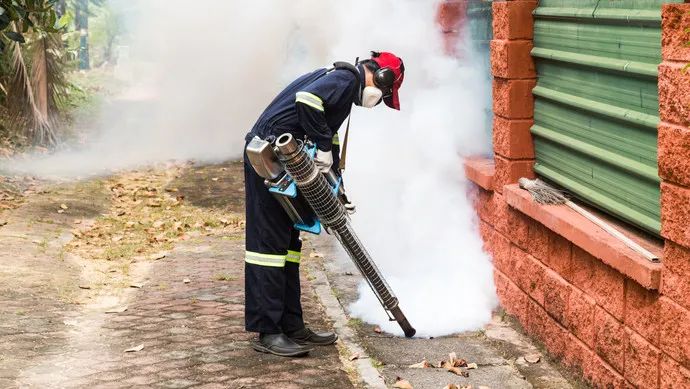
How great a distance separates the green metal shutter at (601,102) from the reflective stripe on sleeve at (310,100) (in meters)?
1.53

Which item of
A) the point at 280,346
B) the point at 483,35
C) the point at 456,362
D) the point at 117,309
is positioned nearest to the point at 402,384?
the point at 456,362

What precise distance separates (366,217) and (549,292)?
9.81 ft

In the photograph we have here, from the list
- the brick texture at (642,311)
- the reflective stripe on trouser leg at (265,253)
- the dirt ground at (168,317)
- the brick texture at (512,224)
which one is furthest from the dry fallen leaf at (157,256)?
the brick texture at (642,311)

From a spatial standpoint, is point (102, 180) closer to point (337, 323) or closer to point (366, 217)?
point (366, 217)

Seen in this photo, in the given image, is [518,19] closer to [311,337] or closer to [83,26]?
[311,337]

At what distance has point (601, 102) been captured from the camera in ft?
19.9

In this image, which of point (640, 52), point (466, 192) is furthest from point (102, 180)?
point (640, 52)

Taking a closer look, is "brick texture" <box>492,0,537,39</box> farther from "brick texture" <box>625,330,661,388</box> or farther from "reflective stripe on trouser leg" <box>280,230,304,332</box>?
"brick texture" <box>625,330,661,388</box>

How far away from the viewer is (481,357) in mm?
6688

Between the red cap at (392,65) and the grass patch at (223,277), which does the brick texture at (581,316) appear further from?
the grass patch at (223,277)

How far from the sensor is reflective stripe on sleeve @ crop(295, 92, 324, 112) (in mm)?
6328

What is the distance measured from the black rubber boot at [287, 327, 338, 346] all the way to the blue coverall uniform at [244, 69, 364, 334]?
203 mm

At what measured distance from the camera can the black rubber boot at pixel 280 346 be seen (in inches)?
264

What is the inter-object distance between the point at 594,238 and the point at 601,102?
848 millimetres
